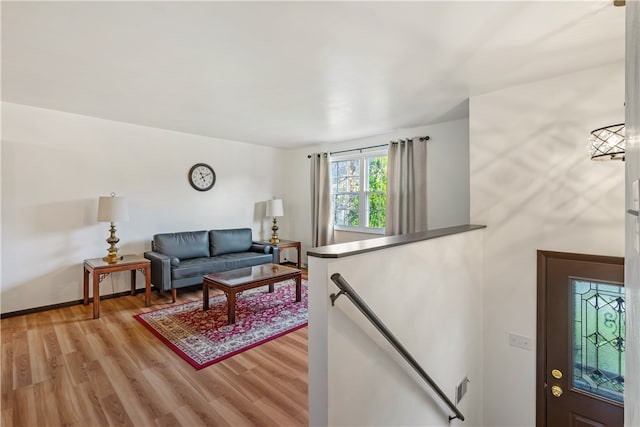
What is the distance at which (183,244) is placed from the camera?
14.8 ft

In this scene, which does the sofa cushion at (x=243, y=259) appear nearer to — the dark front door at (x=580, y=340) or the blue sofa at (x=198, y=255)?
the blue sofa at (x=198, y=255)

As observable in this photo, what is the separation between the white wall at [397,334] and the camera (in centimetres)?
130

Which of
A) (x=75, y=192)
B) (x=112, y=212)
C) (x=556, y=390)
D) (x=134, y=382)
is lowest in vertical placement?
(x=556, y=390)

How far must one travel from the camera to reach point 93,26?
1.82 meters

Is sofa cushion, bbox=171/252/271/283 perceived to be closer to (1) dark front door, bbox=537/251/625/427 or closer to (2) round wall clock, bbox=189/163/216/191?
(2) round wall clock, bbox=189/163/216/191

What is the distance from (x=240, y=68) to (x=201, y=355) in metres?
2.56

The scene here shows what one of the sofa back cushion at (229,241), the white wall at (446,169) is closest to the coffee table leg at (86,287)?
the sofa back cushion at (229,241)

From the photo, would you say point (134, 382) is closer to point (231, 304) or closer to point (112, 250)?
point (231, 304)

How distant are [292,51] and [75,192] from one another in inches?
144

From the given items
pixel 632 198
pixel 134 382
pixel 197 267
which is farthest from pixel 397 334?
pixel 197 267

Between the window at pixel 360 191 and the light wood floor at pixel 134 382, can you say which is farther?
the window at pixel 360 191

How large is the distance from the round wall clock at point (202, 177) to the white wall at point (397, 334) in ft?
14.1

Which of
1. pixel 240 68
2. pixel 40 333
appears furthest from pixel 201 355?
pixel 240 68

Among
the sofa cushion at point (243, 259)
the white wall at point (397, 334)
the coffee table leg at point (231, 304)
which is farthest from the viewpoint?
the sofa cushion at point (243, 259)
